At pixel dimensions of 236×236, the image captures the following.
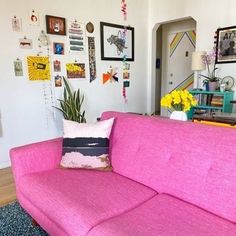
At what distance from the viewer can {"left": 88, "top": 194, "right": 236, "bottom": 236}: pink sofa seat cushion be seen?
1020 mm

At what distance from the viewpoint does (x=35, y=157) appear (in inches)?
68.2

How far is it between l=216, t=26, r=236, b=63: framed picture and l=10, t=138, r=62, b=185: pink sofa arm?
2.82 m

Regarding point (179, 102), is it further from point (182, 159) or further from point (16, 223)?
point (16, 223)

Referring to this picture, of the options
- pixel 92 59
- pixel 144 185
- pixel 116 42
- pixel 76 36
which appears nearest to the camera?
pixel 144 185

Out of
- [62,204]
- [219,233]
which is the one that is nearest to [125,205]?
[62,204]

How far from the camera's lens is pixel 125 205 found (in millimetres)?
1269

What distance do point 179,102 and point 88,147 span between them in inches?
31.0

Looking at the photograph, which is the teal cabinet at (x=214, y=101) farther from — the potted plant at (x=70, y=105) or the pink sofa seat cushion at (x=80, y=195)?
the pink sofa seat cushion at (x=80, y=195)

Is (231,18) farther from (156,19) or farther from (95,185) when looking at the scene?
(95,185)

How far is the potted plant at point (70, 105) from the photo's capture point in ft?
10.5

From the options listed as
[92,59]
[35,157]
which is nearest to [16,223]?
[35,157]

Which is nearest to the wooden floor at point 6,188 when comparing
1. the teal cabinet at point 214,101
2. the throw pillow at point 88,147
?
the throw pillow at point 88,147

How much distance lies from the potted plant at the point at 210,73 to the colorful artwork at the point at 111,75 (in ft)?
4.61

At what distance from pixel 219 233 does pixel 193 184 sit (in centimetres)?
31
